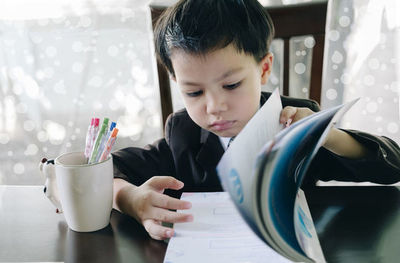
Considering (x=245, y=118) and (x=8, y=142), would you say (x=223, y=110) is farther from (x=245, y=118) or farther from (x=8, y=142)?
(x=8, y=142)

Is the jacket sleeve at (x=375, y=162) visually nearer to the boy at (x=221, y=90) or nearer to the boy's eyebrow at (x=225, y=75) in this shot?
the boy at (x=221, y=90)

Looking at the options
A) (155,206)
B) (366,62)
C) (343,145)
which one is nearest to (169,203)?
(155,206)

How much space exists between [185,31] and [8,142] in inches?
58.0

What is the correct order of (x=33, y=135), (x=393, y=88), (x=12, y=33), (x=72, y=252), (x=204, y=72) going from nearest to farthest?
(x=72, y=252), (x=204, y=72), (x=393, y=88), (x=12, y=33), (x=33, y=135)

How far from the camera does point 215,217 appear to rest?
0.63 metres

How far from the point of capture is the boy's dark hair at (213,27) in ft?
2.43

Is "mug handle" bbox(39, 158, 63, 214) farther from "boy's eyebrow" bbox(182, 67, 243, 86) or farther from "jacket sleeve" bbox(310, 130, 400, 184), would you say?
"jacket sleeve" bbox(310, 130, 400, 184)

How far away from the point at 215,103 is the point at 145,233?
26 cm

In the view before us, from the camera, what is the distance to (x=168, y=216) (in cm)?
61

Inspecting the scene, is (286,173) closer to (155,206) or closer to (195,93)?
(155,206)

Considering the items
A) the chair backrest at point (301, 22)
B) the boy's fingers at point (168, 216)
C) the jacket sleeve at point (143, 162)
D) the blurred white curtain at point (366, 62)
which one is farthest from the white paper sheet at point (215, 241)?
the blurred white curtain at point (366, 62)

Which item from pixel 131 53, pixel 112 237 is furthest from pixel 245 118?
pixel 131 53

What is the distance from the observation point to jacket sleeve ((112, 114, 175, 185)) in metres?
0.84

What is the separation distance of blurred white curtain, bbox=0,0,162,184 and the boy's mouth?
1.02 m
